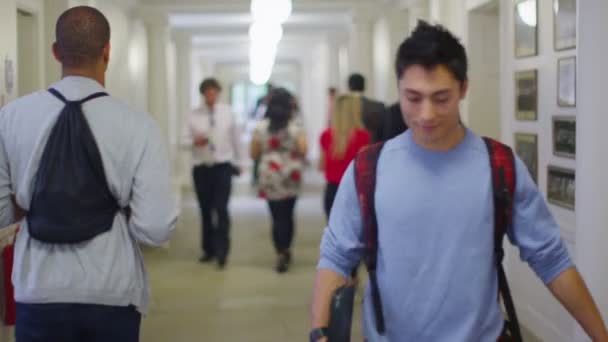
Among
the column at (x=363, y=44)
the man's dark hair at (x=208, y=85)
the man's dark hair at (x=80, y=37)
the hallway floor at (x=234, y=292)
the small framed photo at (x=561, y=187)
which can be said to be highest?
the column at (x=363, y=44)

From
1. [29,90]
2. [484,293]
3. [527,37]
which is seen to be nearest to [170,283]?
[29,90]

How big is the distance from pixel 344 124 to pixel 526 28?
5.35ft

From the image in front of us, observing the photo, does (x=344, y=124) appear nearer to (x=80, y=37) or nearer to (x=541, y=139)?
(x=541, y=139)

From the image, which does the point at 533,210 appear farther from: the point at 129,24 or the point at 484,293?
the point at 129,24

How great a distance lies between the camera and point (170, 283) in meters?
7.50

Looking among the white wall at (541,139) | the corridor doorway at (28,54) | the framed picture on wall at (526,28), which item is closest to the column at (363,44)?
the white wall at (541,139)

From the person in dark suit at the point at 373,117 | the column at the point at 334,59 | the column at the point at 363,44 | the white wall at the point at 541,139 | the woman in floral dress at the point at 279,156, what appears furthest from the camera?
the column at the point at 334,59

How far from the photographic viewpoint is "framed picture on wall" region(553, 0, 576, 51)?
189 inches

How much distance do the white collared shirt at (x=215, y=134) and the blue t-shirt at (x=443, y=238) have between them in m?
5.84

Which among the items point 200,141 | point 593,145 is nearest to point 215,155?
point 200,141

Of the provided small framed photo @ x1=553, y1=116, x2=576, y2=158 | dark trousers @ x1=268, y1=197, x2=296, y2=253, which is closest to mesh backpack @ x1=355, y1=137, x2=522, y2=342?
small framed photo @ x1=553, y1=116, x2=576, y2=158

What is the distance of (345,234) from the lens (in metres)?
2.18

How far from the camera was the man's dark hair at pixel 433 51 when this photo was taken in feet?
6.78

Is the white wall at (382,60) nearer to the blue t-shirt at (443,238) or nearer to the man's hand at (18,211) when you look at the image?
the man's hand at (18,211)
